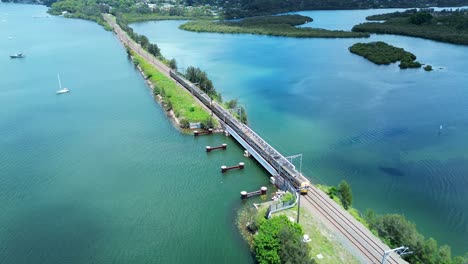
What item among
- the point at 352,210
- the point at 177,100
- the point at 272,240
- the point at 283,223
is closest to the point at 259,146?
the point at 352,210

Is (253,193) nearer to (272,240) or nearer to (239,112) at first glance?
(272,240)

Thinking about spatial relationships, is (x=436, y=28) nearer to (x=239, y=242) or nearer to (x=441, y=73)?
(x=441, y=73)

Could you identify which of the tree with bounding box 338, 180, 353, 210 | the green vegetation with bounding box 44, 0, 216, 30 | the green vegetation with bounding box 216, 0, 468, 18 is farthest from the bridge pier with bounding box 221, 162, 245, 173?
the green vegetation with bounding box 216, 0, 468, 18

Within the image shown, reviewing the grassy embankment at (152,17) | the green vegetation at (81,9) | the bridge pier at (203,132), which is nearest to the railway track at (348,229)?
the bridge pier at (203,132)

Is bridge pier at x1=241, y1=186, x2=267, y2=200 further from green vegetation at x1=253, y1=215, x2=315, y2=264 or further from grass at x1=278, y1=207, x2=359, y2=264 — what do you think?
green vegetation at x1=253, y1=215, x2=315, y2=264

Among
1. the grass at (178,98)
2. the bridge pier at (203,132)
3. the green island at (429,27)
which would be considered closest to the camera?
the bridge pier at (203,132)

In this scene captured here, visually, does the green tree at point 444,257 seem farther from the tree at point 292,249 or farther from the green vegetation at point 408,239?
the tree at point 292,249

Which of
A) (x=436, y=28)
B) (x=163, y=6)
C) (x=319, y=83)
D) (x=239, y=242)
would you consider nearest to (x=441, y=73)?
(x=319, y=83)
